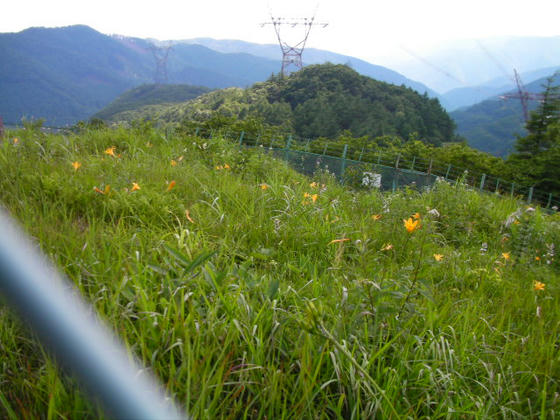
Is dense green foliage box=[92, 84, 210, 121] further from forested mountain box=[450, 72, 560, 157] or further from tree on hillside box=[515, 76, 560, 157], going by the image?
tree on hillside box=[515, 76, 560, 157]

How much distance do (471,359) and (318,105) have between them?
5247 cm

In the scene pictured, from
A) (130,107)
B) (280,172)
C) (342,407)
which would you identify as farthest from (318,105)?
(130,107)

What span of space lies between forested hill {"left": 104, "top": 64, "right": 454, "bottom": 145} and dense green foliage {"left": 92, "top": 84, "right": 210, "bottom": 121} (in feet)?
148

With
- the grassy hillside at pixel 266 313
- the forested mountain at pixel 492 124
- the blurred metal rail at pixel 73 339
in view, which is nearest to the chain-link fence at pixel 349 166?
the grassy hillside at pixel 266 313

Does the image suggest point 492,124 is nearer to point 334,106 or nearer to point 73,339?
point 334,106

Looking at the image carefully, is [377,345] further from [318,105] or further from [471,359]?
[318,105]

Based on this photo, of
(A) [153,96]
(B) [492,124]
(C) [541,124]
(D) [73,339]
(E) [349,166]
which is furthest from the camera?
(A) [153,96]

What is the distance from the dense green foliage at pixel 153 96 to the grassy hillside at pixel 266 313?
105 meters

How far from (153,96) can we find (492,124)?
9593 cm

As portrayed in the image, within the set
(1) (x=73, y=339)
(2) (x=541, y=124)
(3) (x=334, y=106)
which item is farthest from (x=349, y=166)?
→ (3) (x=334, y=106)

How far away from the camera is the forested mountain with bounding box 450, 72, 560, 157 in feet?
259

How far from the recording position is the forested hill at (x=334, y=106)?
49.0 m

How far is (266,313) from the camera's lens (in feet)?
4.43

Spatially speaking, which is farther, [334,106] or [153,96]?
[153,96]
